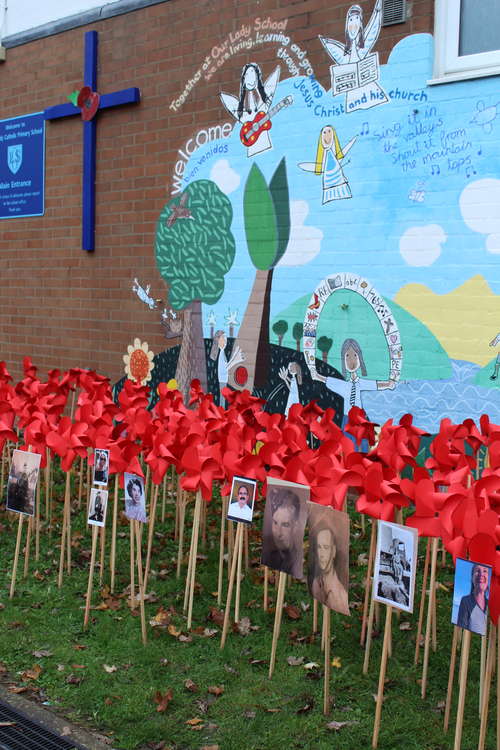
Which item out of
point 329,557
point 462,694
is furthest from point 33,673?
point 462,694

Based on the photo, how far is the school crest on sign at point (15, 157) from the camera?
1070cm

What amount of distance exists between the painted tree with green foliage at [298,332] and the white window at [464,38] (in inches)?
90.4

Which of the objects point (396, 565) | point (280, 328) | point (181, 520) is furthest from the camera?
point (280, 328)

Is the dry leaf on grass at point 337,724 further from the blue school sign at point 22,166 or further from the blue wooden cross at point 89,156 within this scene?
the blue school sign at point 22,166

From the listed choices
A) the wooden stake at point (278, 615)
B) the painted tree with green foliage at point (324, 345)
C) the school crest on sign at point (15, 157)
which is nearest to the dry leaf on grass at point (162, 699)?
the wooden stake at point (278, 615)

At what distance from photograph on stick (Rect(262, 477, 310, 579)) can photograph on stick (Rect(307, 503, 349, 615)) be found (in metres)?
0.11

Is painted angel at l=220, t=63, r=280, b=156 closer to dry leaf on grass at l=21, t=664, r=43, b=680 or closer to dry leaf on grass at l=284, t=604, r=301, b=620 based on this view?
dry leaf on grass at l=284, t=604, r=301, b=620

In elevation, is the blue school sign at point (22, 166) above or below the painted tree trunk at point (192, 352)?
above

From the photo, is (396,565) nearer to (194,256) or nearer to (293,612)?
(293,612)

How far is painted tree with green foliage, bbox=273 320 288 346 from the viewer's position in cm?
772

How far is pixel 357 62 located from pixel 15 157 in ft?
17.6

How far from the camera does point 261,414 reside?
5.11 metres

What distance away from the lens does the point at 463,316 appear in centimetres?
642

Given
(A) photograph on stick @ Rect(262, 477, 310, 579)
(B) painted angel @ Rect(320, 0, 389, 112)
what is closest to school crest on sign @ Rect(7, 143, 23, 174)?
(B) painted angel @ Rect(320, 0, 389, 112)
